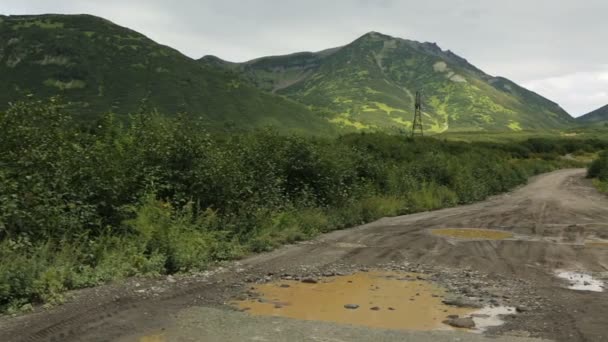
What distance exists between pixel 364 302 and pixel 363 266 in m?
3.11

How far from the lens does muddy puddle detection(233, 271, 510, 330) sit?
755cm

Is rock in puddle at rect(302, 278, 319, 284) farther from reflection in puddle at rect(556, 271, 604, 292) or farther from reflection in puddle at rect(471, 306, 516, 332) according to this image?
reflection in puddle at rect(556, 271, 604, 292)

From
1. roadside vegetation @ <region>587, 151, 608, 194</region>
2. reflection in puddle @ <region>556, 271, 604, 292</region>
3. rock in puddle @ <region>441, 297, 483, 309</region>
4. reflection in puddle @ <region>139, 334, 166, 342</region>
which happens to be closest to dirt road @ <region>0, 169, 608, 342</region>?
reflection in puddle @ <region>139, 334, 166, 342</region>

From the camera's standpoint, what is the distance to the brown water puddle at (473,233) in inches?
643

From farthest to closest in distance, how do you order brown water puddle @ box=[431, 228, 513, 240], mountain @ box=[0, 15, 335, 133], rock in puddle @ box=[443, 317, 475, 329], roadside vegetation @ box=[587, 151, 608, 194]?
mountain @ box=[0, 15, 335, 133] → roadside vegetation @ box=[587, 151, 608, 194] → brown water puddle @ box=[431, 228, 513, 240] → rock in puddle @ box=[443, 317, 475, 329]

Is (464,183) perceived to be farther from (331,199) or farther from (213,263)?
(213,263)

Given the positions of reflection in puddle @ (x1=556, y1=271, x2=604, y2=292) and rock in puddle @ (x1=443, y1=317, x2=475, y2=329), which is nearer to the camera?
rock in puddle @ (x1=443, y1=317, x2=475, y2=329)

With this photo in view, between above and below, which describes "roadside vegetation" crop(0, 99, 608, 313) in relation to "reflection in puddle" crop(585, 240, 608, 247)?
above

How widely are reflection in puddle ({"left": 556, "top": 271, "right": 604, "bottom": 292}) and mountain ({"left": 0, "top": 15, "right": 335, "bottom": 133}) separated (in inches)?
5068

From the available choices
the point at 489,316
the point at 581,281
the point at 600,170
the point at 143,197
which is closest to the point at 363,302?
the point at 489,316

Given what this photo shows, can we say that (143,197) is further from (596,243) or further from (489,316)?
(596,243)

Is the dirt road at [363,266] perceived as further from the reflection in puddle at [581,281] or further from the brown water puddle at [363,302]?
the brown water puddle at [363,302]

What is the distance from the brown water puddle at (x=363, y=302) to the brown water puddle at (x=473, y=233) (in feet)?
21.3

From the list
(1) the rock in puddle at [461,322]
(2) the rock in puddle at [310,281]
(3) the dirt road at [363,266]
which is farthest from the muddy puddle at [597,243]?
(1) the rock in puddle at [461,322]
